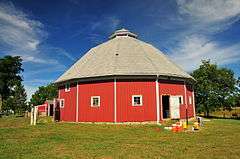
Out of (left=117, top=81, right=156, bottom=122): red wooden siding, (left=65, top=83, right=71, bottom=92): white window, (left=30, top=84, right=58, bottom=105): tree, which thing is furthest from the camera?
(left=30, top=84, right=58, bottom=105): tree

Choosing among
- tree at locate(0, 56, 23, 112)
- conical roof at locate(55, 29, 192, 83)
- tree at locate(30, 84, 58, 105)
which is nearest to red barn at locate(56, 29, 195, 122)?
conical roof at locate(55, 29, 192, 83)

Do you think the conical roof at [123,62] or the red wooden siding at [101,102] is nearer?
the red wooden siding at [101,102]

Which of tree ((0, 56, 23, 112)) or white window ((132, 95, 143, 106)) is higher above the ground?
tree ((0, 56, 23, 112))

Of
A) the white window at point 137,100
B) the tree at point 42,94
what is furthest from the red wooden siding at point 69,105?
the tree at point 42,94

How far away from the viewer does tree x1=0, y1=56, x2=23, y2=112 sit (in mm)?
51250

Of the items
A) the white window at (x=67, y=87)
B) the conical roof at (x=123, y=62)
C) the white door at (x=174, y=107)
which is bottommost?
the white door at (x=174, y=107)

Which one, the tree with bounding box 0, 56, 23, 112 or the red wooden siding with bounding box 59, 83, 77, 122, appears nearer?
the red wooden siding with bounding box 59, 83, 77, 122

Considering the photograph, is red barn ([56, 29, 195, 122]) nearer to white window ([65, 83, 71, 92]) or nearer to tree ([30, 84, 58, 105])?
white window ([65, 83, 71, 92])

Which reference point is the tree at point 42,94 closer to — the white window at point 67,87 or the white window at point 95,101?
the white window at point 67,87

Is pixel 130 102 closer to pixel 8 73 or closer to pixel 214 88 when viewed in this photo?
pixel 214 88

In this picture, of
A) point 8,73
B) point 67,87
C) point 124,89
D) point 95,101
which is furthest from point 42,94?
point 124,89

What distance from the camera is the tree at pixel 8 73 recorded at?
5125cm

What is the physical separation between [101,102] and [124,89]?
7.83 ft

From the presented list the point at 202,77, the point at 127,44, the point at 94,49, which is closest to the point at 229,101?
the point at 202,77
